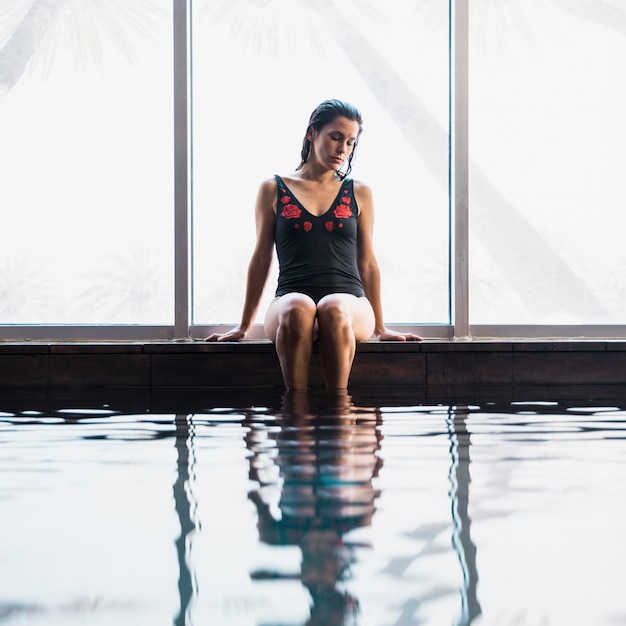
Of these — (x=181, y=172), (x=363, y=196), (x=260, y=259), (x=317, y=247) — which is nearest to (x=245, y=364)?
(x=260, y=259)

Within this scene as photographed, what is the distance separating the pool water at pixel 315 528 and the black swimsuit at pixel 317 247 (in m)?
1.68

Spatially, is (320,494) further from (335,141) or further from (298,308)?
(335,141)

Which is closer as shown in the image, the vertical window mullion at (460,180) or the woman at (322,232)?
the woman at (322,232)

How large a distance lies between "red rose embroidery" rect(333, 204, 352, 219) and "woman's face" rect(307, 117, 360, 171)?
18cm

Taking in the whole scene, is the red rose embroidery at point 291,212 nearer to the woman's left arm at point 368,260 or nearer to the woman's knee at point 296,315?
the woman's left arm at point 368,260

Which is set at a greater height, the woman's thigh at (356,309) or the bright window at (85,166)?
the bright window at (85,166)

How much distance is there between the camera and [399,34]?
13.5 ft

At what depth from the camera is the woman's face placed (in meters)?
3.19

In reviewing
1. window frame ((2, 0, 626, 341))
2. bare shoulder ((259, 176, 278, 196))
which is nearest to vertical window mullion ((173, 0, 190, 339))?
window frame ((2, 0, 626, 341))

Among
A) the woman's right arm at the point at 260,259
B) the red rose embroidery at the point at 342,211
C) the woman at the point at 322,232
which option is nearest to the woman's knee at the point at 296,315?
the woman at the point at 322,232

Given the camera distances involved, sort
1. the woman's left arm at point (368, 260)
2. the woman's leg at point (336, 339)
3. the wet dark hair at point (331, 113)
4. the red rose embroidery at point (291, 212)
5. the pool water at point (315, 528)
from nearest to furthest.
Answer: the pool water at point (315, 528) < the woman's leg at point (336, 339) < the wet dark hair at point (331, 113) < the red rose embroidery at point (291, 212) < the woman's left arm at point (368, 260)

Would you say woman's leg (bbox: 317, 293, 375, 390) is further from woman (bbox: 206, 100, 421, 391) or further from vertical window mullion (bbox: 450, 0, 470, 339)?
vertical window mullion (bbox: 450, 0, 470, 339)

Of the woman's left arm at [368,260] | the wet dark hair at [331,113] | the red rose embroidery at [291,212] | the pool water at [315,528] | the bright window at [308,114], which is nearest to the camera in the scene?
the pool water at [315,528]

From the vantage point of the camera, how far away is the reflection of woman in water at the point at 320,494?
22.6 inches
